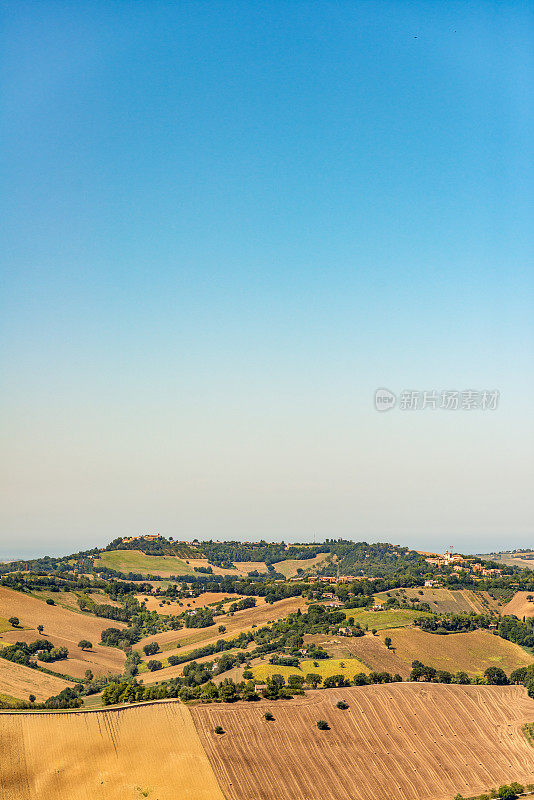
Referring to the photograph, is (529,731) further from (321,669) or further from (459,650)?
(459,650)

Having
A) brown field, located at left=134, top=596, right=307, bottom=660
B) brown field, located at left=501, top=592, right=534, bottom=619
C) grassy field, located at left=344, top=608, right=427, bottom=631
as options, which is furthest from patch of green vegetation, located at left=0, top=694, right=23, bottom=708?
brown field, located at left=501, top=592, right=534, bottom=619

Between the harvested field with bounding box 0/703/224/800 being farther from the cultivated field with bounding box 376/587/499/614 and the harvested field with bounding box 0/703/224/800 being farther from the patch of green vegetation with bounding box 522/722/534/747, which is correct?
the cultivated field with bounding box 376/587/499/614

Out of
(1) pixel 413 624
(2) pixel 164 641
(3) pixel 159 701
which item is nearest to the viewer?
(3) pixel 159 701

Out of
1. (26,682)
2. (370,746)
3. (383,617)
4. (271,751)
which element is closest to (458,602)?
(383,617)

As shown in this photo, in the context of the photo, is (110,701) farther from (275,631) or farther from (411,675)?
(275,631)

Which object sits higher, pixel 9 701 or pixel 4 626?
pixel 4 626

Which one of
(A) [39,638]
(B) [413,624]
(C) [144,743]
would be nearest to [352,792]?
(C) [144,743]
